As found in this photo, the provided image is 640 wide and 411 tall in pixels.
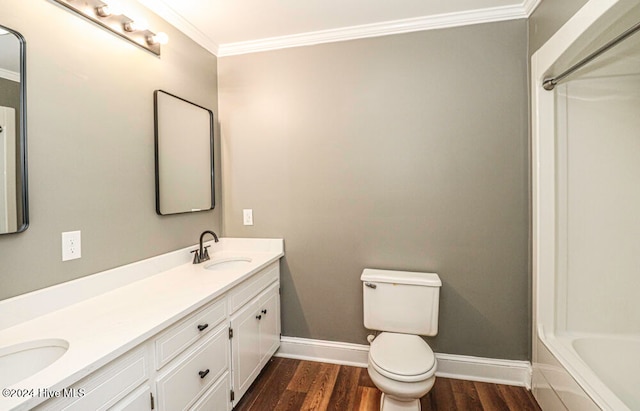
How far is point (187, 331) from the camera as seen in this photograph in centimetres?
132

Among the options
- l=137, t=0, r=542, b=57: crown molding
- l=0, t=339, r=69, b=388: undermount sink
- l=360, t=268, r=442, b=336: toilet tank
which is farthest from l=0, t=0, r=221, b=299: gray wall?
l=360, t=268, r=442, b=336: toilet tank

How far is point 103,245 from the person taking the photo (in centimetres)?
150

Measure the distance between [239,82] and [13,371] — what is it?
2105 millimetres

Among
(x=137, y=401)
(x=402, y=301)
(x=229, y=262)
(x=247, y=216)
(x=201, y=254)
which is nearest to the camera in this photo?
(x=137, y=401)

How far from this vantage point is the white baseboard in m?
2.02

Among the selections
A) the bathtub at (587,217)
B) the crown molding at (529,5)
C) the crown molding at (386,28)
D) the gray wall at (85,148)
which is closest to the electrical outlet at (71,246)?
the gray wall at (85,148)

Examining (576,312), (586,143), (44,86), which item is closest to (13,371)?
(44,86)

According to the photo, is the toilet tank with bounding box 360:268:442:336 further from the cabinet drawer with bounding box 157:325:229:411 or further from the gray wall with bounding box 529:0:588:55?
the gray wall with bounding box 529:0:588:55

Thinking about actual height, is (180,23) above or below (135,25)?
above

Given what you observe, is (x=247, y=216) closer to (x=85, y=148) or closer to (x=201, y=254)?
(x=201, y=254)

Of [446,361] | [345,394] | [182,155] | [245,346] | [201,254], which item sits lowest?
[345,394]

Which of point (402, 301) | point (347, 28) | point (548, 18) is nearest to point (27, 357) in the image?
point (402, 301)

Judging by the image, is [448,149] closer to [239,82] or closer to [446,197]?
[446,197]

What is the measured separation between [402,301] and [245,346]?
1.01 metres
